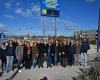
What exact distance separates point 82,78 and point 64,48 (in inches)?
353

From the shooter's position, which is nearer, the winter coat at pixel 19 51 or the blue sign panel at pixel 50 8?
the winter coat at pixel 19 51

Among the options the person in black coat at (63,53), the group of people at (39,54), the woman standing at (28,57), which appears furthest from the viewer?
the person in black coat at (63,53)

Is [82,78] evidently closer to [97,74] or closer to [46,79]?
[97,74]

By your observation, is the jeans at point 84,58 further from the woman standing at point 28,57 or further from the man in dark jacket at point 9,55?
the man in dark jacket at point 9,55

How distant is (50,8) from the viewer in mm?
29422

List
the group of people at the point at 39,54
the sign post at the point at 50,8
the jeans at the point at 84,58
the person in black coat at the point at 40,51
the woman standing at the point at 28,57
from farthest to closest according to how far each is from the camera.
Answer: the sign post at the point at 50,8
the jeans at the point at 84,58
the person in black coat at the point at 40,51
the woman standing at the point at 28,57
the group of people at the point at 39,54

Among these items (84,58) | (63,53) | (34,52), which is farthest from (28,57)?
(84,58)

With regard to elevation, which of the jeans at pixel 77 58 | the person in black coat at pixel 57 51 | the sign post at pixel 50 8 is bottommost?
the jeans at pixel 77 58

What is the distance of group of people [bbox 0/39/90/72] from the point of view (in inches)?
651

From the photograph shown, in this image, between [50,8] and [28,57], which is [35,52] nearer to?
[28,57]

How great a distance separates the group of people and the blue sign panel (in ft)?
31.0

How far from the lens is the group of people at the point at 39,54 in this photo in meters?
16.5

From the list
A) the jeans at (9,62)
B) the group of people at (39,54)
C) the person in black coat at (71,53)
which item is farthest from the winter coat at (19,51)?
the person in black coat at (71,53)

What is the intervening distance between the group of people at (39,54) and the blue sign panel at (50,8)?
372 inches
